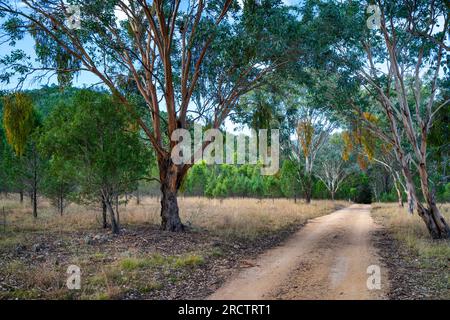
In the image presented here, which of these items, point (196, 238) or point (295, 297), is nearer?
point (295, 297)

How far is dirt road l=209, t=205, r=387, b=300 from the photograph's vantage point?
20.8 feet

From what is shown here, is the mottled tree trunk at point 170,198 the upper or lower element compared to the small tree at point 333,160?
lower

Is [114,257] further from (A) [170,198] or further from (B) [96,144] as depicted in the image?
(B) [96,144]

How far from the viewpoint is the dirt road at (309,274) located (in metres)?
6.35

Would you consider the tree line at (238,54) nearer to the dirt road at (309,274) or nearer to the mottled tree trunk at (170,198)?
the mottled tree trunk at (170,198)

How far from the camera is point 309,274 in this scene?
7.72 m

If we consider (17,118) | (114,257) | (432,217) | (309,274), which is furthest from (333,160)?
(114,257)

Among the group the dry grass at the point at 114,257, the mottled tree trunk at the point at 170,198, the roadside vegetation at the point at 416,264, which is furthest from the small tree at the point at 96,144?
the roadside vegetation at the point at 416,264

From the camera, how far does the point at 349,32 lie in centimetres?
1214

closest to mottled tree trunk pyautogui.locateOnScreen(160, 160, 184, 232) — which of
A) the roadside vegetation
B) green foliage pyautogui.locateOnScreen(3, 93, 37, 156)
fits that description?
green foliage pyautogui.locateOnScreen(3, 93, 37, 156)
